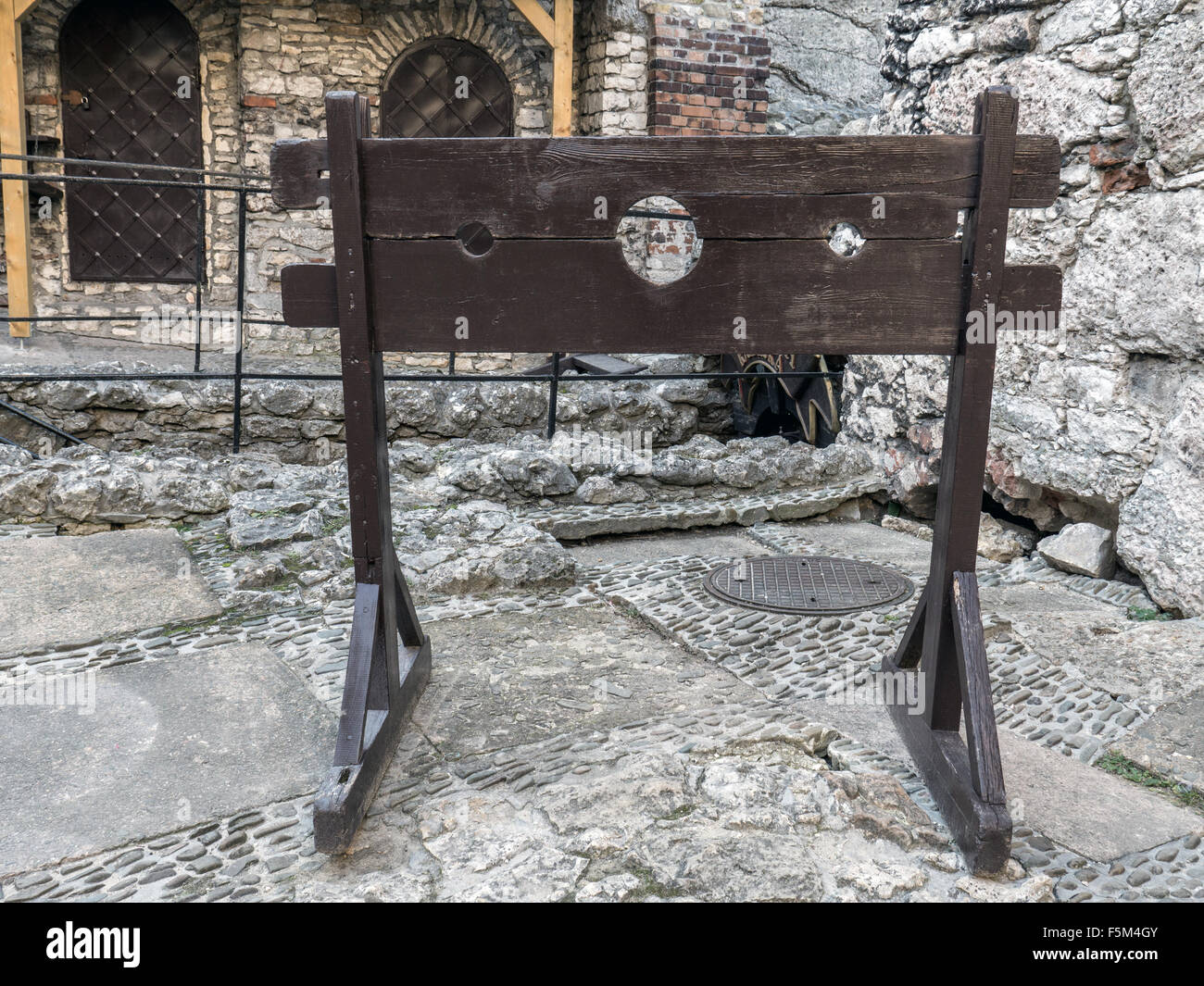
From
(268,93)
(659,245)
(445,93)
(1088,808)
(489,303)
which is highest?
(445,93)

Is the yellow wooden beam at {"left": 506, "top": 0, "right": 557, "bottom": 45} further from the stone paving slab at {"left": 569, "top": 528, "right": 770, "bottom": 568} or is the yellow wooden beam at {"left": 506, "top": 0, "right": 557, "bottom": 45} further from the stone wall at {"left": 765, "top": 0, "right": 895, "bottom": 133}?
the stone paving slab at {"left": 569, "top": 528, "right": 770, "bottom": 568}

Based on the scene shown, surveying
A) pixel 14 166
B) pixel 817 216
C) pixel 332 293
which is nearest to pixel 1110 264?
pixel 817 216

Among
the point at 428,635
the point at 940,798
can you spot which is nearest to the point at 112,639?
the point at 428,635

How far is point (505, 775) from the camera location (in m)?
2.30

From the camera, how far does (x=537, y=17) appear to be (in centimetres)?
686

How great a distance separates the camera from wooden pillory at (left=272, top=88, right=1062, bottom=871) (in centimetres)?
217

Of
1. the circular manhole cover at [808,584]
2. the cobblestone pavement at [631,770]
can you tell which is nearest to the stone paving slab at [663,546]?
the circular manhole cover at [808,584]

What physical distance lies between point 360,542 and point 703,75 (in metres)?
5.91

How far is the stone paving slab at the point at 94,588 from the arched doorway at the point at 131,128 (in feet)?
15.2

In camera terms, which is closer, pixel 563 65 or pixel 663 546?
pixel 663 546

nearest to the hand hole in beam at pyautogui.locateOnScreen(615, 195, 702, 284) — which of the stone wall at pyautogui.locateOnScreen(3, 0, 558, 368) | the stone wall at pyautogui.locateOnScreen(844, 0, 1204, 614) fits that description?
the stone wall at pyautogui.locateOnScreen(3, 0, 558, 368)

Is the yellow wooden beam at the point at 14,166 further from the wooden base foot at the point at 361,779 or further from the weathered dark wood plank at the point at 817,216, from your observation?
the weathered dark wood plank at the point at 817,216

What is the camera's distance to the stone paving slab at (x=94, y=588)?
3.02 metres

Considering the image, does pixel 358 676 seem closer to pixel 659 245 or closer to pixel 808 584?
pixel 808 584
